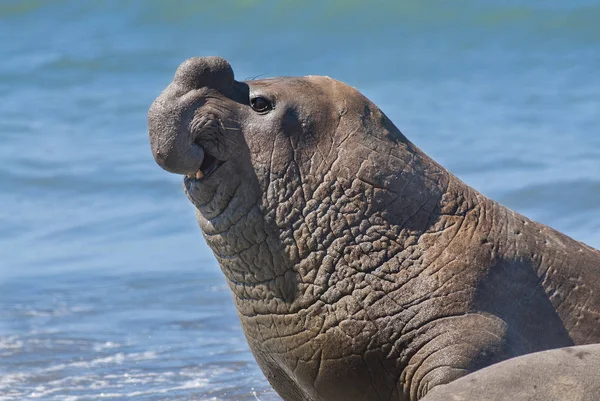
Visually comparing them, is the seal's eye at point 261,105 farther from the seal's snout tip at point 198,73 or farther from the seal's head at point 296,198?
the seal's snout tip at point 198,73

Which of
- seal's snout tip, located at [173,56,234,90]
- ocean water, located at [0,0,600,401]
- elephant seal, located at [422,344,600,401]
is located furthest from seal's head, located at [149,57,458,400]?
ocean water, located at [0,0,600,401]

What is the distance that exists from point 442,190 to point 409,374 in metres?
0.87

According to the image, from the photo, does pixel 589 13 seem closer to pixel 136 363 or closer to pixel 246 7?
pixel 246 7

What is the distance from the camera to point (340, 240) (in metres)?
5.57

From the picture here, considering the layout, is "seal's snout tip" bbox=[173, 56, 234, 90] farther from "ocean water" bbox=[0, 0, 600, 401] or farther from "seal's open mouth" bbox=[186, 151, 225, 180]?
"ocean water" bbox=[0, 0, 600, 401]

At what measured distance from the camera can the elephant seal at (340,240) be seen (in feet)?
17.8

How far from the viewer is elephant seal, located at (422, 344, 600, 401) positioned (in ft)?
14.2

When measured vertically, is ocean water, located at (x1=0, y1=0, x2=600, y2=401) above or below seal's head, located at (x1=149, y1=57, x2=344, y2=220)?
above

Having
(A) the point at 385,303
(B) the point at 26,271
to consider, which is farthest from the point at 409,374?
(B) the point at 26,271

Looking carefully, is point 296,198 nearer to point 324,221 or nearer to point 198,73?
point 324,221

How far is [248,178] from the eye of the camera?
5562 mm

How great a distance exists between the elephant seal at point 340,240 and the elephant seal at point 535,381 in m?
0.86

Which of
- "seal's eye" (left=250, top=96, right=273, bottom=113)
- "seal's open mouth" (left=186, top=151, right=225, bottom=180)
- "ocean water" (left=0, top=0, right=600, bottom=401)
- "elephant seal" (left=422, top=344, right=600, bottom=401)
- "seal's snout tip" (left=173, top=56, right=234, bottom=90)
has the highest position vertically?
"ocean water" (left=0, top=0, right=600, bottom=401)

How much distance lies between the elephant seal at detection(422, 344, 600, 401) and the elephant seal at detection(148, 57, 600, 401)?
2.81 ft
